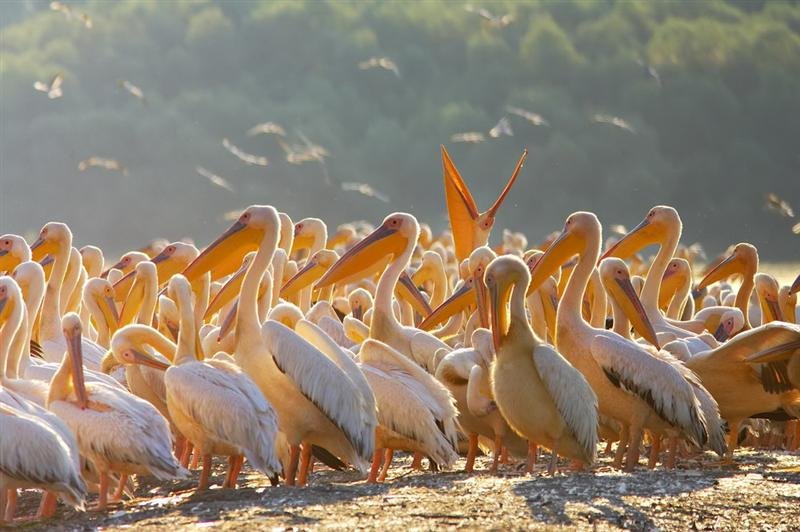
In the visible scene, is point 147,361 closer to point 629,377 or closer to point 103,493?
point 103,493

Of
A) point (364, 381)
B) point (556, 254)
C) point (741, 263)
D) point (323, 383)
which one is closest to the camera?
point (323, 383)

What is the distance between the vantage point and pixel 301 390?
5645 millimetres

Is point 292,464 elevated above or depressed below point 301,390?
below

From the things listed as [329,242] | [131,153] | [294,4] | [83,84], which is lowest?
[329,242]

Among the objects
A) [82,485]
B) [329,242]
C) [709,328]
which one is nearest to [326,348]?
[82,485]

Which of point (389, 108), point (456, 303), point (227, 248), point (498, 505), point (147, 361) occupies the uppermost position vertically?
point (389, 108)

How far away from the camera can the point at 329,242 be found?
15570 millimetres

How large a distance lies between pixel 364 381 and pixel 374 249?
1657 mm

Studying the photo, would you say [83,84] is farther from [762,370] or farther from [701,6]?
[762,370]

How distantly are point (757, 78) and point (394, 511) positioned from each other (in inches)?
1064

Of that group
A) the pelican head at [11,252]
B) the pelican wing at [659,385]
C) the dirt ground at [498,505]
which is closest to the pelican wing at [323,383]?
the dirt ground at [498,505]

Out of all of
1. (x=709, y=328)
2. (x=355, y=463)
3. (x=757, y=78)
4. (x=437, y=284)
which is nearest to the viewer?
(x=355, y=463)

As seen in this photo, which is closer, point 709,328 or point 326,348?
point 326,348

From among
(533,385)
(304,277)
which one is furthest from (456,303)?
(533,385)
